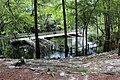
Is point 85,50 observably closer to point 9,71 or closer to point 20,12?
point 20,12

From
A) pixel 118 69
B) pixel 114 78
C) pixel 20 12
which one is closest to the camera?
pixel 114 78

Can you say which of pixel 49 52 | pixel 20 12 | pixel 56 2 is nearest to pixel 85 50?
pixel 49 52

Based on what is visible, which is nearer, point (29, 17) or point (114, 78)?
point (114, 78)

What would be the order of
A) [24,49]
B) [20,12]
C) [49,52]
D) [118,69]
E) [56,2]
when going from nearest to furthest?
[118,69] < [20,12] < [56,2] < [49,52] < [24,49]

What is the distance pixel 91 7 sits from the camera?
19.8m

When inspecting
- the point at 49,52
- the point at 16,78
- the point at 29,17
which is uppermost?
the point at 29,17

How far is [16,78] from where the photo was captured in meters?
5.93

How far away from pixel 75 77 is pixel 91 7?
15053 mm

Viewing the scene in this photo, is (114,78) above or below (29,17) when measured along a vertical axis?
below

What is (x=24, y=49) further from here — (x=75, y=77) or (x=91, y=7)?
(x=75, y=77)

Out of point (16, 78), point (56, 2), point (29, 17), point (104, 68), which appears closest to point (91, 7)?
point (56, 2)

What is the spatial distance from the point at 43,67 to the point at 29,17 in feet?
41.3

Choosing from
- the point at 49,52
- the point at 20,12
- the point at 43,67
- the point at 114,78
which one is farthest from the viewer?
the point at 49,52

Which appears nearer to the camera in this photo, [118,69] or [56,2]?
[118,69]
